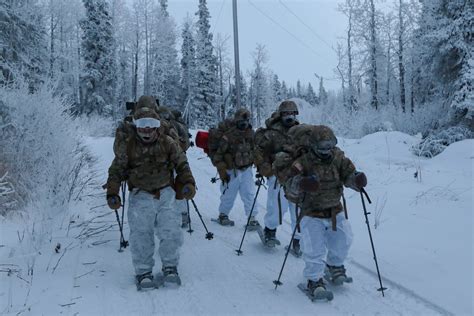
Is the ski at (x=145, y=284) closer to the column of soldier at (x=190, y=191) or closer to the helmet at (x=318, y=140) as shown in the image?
the column of soldier at (x=190, y=191)

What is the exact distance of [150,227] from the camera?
16.3ft

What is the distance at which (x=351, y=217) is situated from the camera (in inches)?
313

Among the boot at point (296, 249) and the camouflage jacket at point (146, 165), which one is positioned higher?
the camouflage jacket at point (146, 165)

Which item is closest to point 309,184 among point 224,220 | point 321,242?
point 321,242

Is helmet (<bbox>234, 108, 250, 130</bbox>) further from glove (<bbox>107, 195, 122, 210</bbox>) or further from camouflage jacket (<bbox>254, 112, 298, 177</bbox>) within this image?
glove (<bbox>107, 195, 122, 210</bbox>)

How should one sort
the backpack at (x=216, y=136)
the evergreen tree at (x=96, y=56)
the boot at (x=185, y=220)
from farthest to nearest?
1. the evergreen tree at (x=96, y=56)
2. the backpack at (x=216, y=136)
3. the boot at (x=185, y=220)

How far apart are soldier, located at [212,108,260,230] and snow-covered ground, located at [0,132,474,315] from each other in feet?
2.02

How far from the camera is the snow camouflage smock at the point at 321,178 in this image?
4703 mm

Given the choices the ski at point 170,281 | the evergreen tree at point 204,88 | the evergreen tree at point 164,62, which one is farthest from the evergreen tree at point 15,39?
the evergreen tree at point 164,62

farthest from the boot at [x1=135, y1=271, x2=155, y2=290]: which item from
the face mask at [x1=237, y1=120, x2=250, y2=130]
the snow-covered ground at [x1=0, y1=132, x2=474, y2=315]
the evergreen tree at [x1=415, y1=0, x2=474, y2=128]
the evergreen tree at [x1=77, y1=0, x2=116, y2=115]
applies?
the evergreen tree at [x1=77, y1=0, x2=116, y2=115]

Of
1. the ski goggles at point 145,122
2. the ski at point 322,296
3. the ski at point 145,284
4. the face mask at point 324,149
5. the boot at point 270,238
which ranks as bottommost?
the ski at point 322,296

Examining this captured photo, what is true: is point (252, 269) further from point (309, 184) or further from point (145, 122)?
point (145, 122)

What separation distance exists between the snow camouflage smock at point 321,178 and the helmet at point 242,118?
292cm

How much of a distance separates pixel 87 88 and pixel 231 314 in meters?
33.6
